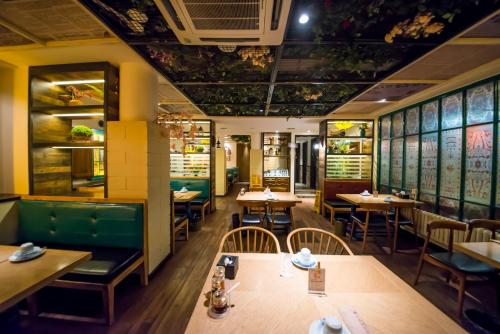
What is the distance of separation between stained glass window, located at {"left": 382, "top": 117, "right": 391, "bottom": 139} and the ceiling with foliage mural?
2236mm

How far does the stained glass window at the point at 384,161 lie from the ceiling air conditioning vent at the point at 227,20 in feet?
16.0

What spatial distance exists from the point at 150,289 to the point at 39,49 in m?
3.14

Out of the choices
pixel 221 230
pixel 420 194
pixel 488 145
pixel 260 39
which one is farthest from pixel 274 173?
pixel 260 39

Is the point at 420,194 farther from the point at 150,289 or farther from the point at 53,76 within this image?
the point at 53,76

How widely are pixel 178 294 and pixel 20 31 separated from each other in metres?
3.25

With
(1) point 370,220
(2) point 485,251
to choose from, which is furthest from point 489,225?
(1) point 370,220

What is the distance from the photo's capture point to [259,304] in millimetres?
1155

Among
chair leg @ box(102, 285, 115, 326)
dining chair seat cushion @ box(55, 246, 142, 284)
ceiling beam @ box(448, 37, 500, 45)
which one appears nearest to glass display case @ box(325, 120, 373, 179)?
ceiling beam @ box(448, 37, 500, 45)

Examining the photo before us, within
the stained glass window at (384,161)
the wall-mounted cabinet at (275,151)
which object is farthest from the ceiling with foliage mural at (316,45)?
the wall-mounted cabinet at (275,151)

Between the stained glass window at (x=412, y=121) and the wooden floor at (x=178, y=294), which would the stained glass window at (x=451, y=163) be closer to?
the stained glass window at (x=412, y=121)

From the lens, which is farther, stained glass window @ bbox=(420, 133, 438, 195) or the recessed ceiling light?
stained glass window @ bbox=(420, 133, 438, 195)

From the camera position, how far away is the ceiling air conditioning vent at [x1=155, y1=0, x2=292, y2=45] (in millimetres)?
1448

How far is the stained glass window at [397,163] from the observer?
4.88 metres

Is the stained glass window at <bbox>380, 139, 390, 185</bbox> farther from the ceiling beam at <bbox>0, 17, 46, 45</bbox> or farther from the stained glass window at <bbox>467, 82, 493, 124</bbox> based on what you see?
the ceiling beam at <bbox>0, 17, 46, 45</bbox>
